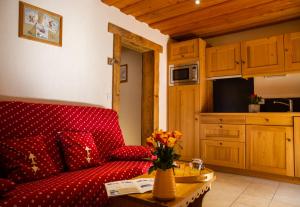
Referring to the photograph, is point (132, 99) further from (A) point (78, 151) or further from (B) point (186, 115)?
(A) point (78, 151)

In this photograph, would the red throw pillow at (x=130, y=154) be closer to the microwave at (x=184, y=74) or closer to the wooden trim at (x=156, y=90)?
the wooden trim at (x=156, y=90)

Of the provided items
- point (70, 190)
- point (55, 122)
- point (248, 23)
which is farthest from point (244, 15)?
point (70, 190)

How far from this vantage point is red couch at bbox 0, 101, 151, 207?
1.31m

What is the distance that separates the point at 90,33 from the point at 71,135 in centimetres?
140

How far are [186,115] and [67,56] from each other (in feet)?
7.33

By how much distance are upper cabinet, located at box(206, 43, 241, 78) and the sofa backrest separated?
2.05 metres

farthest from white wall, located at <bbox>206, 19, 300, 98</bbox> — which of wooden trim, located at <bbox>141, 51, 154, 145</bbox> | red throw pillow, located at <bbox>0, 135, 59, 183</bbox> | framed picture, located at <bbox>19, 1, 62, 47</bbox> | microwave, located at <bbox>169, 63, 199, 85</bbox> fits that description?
red throw pillow, located at <bbox>0, 135, 59, 183</bbox>

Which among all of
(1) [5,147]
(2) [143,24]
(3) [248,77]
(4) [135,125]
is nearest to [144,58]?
(2) [143,24]

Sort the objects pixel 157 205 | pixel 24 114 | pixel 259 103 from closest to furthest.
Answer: pixel 157 205
pixel 24 114
pixel 259 103

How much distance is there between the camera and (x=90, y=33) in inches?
108

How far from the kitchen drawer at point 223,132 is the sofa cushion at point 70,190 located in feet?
6.56

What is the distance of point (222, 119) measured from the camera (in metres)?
3.44

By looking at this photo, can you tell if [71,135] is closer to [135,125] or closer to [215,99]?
[135,125]

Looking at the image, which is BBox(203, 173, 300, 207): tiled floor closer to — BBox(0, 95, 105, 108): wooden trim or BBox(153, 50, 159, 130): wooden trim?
BBox(153, 50, 159, 130): wooden trim
